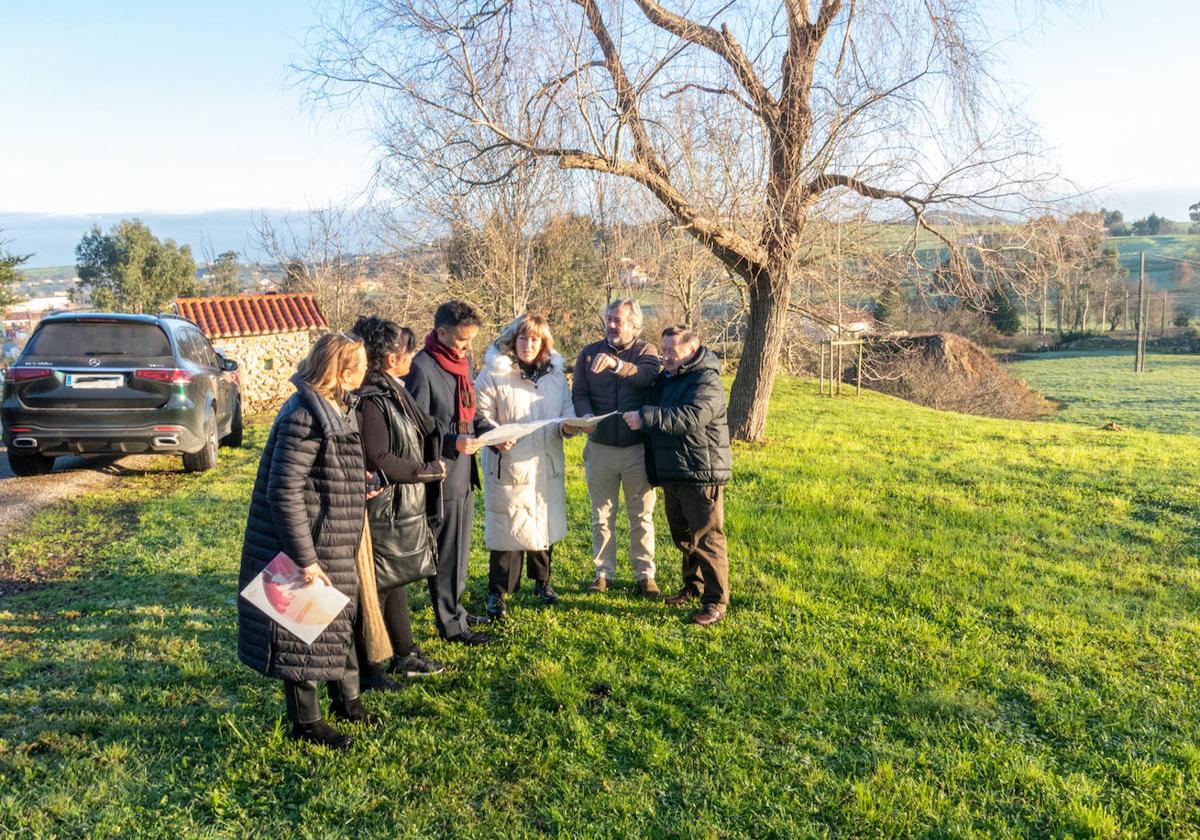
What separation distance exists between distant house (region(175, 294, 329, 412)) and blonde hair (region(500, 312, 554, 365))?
13.4 metres

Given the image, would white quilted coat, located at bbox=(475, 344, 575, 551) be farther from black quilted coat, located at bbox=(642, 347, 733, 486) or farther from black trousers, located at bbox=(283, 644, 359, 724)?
black trousers, located at bbox=(283, 644, 359, 724)

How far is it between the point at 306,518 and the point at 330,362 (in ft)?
2.12

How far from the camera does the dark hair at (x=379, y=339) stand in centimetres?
379

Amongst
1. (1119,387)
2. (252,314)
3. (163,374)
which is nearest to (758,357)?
(163,374)

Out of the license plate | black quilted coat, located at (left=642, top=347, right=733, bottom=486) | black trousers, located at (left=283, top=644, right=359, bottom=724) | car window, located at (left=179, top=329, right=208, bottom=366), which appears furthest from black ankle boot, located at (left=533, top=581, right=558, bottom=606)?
car window, located at (left=179, top=329, right=208, bottom=366)

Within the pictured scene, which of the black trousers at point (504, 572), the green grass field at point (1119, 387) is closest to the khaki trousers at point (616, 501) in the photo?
the black trousers at point (504, 572)

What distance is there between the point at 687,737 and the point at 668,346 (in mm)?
2285

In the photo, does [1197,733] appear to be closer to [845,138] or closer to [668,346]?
[668,346]

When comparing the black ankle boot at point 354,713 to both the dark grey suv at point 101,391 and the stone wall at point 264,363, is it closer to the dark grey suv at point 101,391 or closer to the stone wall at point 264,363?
the dark grey suv at point 101,391

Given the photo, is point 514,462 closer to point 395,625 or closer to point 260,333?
point 395,625

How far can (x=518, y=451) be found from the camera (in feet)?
15.8

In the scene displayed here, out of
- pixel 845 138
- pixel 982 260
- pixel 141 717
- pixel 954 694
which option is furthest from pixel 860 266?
pixel 141 717

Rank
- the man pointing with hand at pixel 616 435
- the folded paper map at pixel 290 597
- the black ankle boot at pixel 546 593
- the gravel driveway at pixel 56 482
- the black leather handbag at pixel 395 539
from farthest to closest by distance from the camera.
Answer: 1. the gravel driveway at pixel 56 482
2. the black ankle boot at pixel 546 593
3. the man pointing with hand at pixel 616 435
4. the black leather handbag at pixel 395 539
5. the folded paper map at pixel 290 597

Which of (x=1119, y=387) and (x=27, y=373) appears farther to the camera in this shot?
(x=1119, y=387)
